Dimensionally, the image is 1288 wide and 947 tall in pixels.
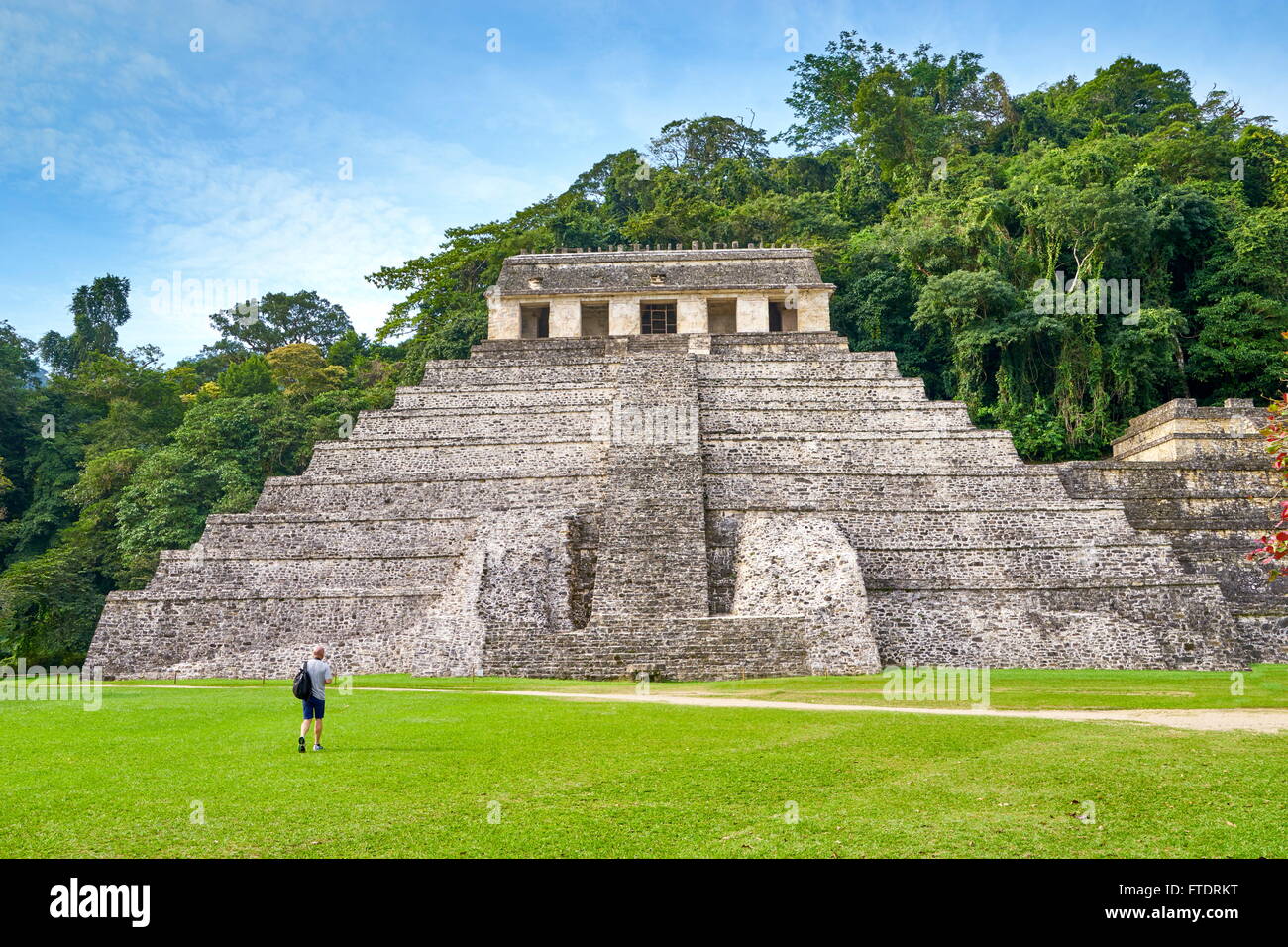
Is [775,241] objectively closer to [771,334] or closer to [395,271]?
[771,334]

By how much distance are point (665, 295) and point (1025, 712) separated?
22.5 m

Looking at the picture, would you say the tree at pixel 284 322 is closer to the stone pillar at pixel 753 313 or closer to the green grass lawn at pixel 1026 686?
the stone pillar at pixel 753 313

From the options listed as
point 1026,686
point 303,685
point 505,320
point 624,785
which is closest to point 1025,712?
point 1026,686

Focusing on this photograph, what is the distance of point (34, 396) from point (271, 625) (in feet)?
80.3

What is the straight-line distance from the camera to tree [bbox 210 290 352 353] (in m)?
59.1

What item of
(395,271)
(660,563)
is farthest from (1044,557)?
(395,271)

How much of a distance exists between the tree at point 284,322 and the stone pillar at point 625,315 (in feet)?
102

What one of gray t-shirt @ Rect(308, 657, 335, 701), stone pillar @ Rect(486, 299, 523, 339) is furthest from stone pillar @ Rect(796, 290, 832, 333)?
gray t-shirt @ Rect(308, 657, 335, 701)

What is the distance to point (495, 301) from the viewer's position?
32938 millimetres

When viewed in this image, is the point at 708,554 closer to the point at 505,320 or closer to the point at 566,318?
the point at 566,318

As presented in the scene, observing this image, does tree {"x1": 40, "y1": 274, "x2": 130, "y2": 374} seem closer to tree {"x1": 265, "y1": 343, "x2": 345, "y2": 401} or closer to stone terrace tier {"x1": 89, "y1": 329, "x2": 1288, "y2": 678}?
tree {"x1": 265, "y1": 343, "x2": 345, "y2": 401}

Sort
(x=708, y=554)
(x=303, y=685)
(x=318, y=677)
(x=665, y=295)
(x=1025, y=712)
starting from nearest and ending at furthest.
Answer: (x=303, y=685) → (x=318, y=677) → (x=1025, y=712) → (x=708, y=554) → (x=665, y=295)

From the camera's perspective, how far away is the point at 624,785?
7.58 metres

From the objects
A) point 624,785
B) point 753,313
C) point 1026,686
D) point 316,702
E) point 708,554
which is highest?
point 753,313
